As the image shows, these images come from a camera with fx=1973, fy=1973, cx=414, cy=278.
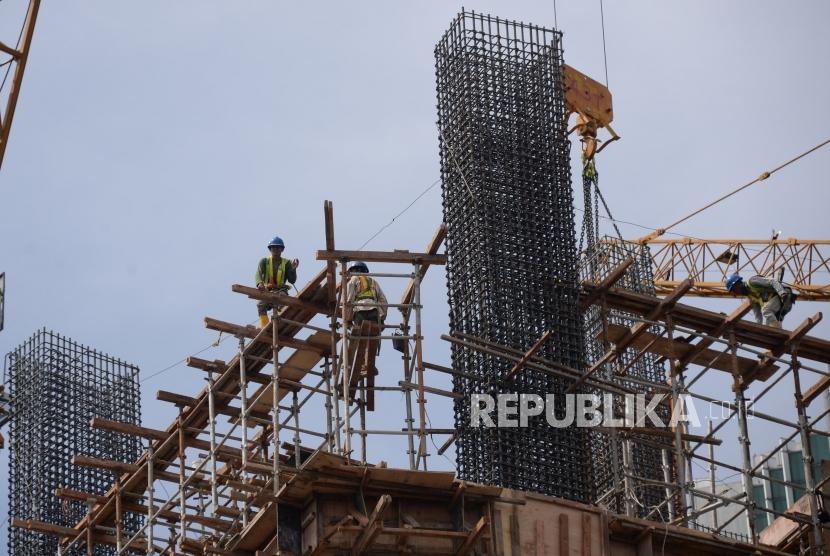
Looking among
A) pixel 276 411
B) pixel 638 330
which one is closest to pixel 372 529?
pixel 276 411

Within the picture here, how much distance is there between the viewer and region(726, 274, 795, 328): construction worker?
40.2 meters

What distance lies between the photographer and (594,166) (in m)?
49.6

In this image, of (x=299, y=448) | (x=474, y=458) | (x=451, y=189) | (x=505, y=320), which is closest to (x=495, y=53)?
(x=451, y=189)

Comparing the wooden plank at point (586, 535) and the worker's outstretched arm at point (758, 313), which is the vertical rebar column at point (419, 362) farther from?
the worker's outstretched arm at point (758, 313)

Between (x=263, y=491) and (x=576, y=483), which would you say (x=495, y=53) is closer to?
(x=576, y=483)

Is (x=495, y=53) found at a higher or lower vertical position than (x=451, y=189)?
higher

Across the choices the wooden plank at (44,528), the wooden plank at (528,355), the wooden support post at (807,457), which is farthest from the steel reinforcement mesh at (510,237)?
the wooden plank at (44,528)

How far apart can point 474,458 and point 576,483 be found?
6.59 ft

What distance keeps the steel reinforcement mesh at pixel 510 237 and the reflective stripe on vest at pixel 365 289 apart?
12.1 feet

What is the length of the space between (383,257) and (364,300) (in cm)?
86

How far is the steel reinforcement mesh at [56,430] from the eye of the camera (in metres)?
46.9

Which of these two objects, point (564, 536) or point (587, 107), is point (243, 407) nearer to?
point (564, 536)

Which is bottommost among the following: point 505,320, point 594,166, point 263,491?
point 263,491

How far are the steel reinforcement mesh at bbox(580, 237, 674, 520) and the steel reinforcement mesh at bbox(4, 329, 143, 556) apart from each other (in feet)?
38.9
